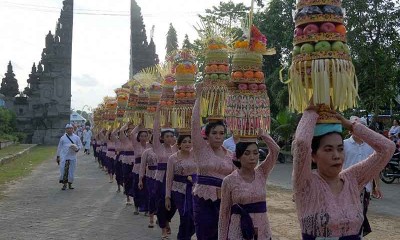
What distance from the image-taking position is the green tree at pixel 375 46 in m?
15.0

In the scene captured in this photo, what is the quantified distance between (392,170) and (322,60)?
12.3m

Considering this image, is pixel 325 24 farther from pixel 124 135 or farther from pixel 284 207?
pixel 124 135

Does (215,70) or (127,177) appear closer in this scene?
(215,70)

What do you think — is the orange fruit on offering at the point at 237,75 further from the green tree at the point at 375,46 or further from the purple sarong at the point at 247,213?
the green tree at the point at 375,46

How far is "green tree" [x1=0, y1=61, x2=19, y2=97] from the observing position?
165ft

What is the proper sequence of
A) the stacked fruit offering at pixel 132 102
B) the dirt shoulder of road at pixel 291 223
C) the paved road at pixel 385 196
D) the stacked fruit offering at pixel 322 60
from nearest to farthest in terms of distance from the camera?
1. the stacked fruit offering at pixel 322 60
2. the dirt shoulder of road at pixel 291 223
3. the paved road at pixel 385 196
4. the stacked fruit offering at pixel 132 102

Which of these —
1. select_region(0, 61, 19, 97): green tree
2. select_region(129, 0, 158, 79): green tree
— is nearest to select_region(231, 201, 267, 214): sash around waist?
select_region(129, 0, 158, 79): green tree

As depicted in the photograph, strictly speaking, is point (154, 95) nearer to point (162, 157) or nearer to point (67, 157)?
point (162, 157)

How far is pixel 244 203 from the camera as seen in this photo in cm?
427

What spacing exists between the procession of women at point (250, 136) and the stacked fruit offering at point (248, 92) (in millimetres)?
10

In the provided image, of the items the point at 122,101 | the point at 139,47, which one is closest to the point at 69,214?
the point at 122,101

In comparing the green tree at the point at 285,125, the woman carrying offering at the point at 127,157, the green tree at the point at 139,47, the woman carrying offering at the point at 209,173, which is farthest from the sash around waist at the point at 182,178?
the green tree at the point at 139,47

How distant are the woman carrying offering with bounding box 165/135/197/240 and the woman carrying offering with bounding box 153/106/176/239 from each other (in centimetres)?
89

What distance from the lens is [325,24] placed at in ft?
9.53
